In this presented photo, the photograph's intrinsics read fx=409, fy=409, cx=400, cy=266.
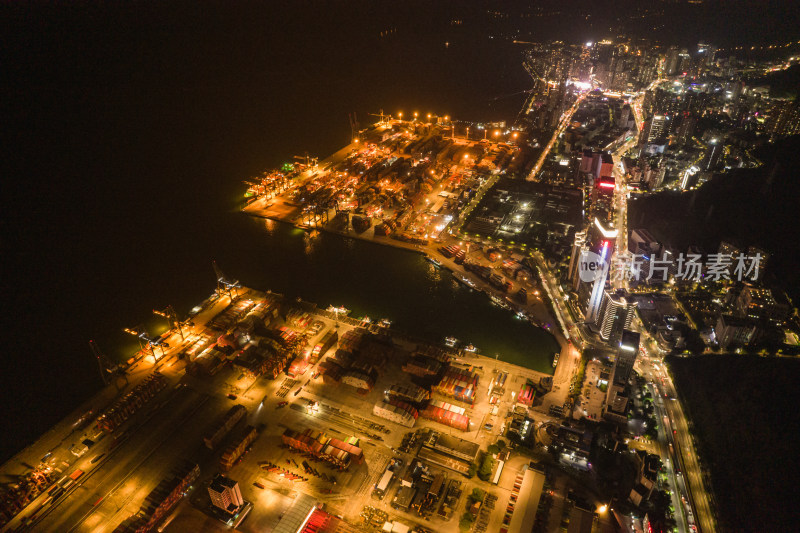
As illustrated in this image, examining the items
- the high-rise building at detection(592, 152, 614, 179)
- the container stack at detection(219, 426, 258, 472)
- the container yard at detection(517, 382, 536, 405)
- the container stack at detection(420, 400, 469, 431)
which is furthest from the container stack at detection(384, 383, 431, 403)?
the high-rise building at detection(592, 152, 614, 179)

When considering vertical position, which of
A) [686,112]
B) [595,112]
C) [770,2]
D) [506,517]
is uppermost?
[770,2]

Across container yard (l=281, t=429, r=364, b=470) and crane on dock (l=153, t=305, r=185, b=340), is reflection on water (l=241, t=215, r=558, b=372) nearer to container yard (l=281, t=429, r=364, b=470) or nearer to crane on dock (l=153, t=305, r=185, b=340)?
crane on dock (l=153, t=305, r=185, b=340)

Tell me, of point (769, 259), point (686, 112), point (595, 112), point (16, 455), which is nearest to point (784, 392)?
point (769, 259)

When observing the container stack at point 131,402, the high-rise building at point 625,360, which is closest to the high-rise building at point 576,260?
the high-rise building at point 625,360

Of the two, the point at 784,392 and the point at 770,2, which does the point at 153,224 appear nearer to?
the point at 784,392

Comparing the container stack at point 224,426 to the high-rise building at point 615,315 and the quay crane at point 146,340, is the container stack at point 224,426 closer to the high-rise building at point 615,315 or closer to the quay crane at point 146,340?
the quay crane at point 146,340
